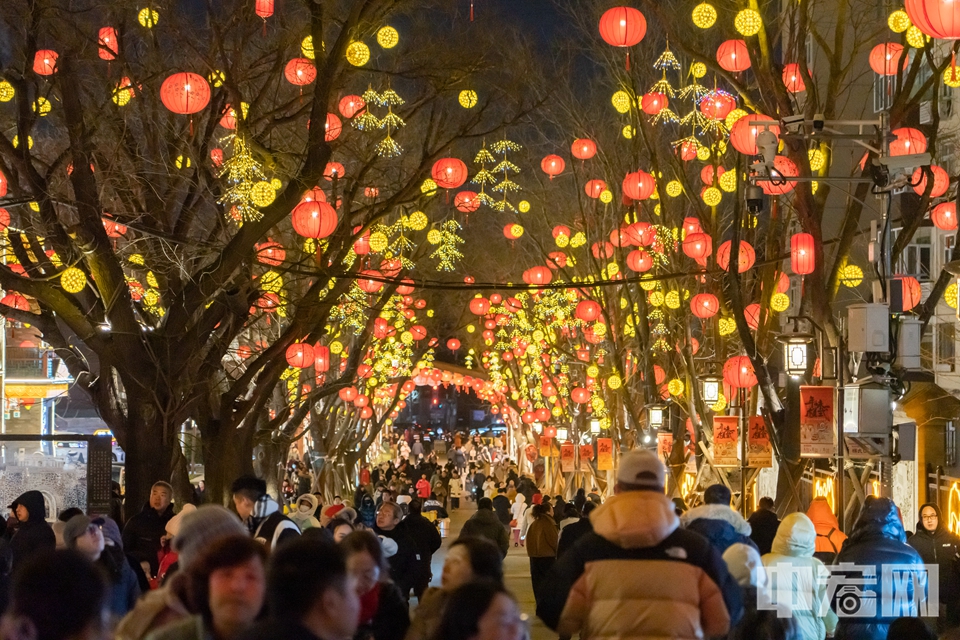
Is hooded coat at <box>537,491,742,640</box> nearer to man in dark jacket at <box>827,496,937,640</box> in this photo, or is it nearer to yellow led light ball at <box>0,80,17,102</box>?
man in dark jacket at <box>827,496,937,640</box>

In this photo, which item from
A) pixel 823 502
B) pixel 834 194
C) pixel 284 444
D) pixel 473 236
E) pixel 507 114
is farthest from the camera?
Result: pixel 473 236

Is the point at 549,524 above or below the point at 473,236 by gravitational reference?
below

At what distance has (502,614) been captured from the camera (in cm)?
426

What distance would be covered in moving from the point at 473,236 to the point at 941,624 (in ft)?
89.5

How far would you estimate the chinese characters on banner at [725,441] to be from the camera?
2089 centimetres

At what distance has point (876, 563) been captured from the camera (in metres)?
7.83

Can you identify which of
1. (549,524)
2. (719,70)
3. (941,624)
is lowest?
(941,624)

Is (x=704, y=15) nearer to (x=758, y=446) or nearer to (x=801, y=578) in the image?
(x=758, y=446)

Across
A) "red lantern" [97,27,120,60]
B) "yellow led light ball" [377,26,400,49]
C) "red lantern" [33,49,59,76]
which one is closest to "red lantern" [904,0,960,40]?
"yellow led light ball" [377,26,400,49]

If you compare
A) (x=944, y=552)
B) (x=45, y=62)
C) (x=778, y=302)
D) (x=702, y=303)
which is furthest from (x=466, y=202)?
(x=944, y=552)

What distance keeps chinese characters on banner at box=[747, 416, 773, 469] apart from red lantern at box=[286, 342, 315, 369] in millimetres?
7810

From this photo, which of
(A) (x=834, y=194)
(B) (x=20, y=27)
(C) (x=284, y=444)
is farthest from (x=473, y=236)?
(B) (x=20, y=27)

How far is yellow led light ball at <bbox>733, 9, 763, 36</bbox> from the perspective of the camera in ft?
45.6

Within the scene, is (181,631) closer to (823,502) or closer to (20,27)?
(823,502)
